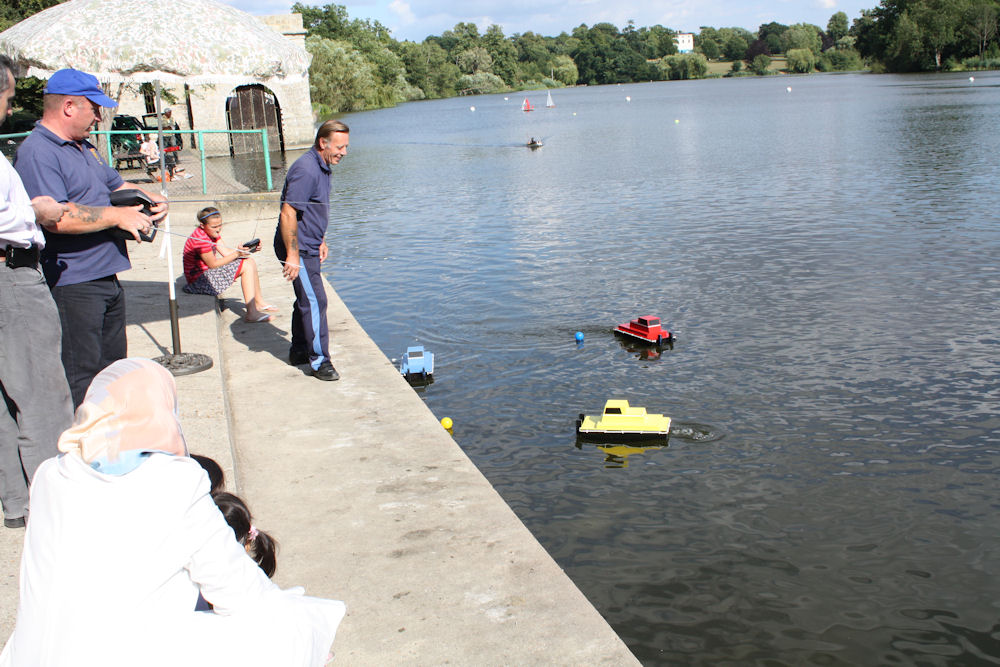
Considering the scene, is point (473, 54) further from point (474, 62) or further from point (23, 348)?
point (23, 348)

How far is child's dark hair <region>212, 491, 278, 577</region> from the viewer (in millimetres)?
2920

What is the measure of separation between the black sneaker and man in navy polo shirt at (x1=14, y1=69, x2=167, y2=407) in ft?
7.37

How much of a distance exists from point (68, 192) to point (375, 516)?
2393mm

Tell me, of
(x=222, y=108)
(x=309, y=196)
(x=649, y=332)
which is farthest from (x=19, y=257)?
(x=222, y=108)

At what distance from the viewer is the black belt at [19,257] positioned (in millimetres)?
4223

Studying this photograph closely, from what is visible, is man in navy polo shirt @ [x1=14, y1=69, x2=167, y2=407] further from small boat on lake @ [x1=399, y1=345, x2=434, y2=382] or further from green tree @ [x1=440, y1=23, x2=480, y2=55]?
green tree @ [x1=440, y1=23, x2=480, y2=55]

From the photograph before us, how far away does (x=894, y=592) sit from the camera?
539 cm

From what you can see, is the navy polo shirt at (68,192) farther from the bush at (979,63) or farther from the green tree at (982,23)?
the green tree at (982,23)

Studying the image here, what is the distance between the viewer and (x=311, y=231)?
7234 mm

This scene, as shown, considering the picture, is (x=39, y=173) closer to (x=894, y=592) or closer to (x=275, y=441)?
(x=275, y=441)

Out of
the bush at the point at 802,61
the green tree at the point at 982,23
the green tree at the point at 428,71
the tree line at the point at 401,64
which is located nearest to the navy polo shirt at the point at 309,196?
the tree line at the point at 401,64

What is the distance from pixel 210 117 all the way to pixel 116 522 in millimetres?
37688

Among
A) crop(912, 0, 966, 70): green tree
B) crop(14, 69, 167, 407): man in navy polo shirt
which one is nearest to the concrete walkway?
crop(14, 69, 167, 407): man in navy polo shirt

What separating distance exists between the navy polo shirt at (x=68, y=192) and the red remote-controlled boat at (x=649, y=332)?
20.2 ft
